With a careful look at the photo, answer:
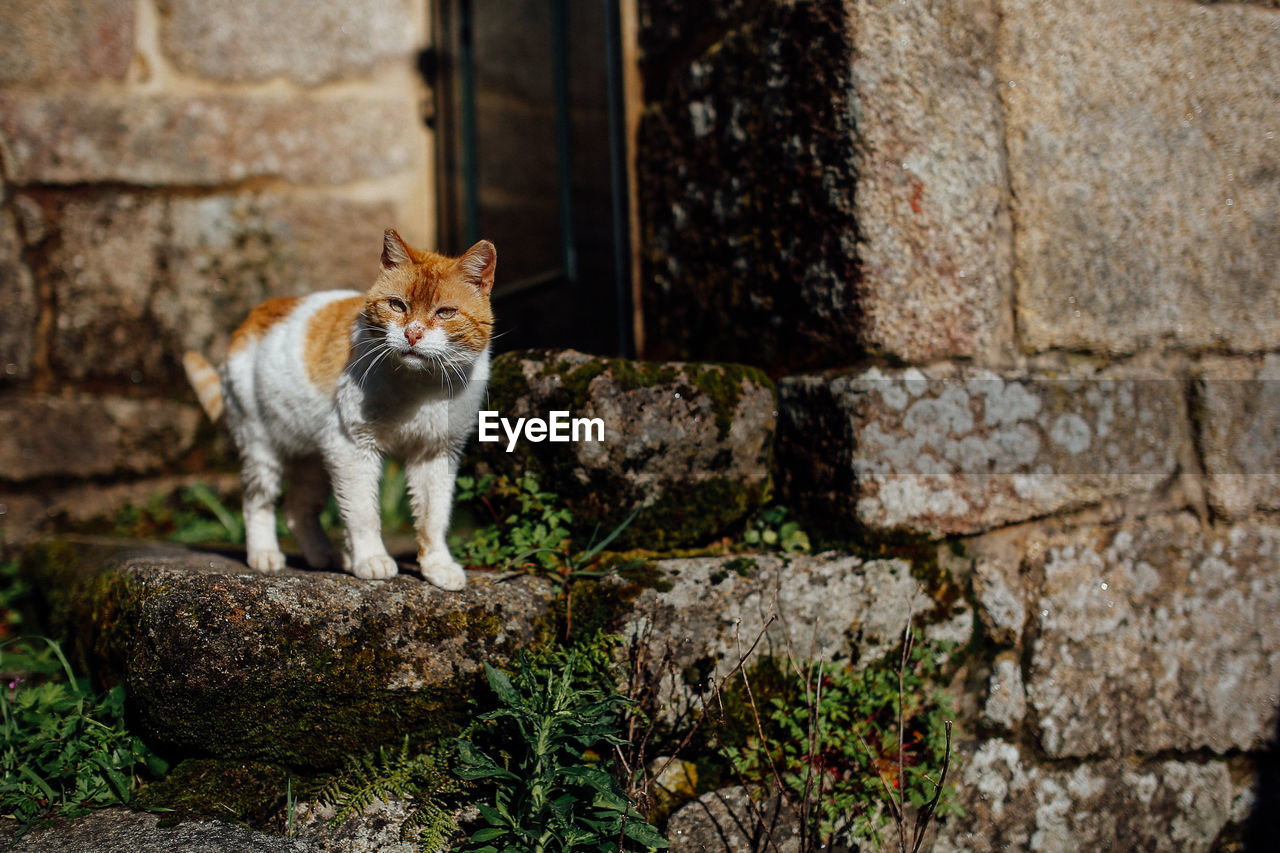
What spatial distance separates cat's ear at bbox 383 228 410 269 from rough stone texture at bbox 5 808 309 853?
1.08 meters

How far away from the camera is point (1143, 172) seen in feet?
7.39

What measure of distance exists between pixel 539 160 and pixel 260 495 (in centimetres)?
169

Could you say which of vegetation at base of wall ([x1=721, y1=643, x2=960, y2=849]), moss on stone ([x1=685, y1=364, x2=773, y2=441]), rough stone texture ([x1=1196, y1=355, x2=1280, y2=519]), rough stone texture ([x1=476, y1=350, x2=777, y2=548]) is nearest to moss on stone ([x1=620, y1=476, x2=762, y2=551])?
rough stone texture ([x1=476, y1=350, x2=777, y2=548])

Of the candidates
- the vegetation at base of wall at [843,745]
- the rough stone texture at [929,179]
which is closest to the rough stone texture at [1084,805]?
the vegetation at base of wall at [843,745]

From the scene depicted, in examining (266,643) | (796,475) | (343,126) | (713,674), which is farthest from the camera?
(343,126)

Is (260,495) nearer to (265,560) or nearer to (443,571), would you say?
(265,560)

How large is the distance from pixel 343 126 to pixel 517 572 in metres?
2.46

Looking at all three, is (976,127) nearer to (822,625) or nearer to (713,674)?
(822,625)

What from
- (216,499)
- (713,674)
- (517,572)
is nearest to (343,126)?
(216,499)

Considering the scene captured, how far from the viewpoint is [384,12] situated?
348 centimetres

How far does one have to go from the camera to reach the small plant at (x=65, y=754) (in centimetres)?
156

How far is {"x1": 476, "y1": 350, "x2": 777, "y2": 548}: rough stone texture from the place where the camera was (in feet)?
6.14

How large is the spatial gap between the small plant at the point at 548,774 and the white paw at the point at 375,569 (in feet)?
1.11

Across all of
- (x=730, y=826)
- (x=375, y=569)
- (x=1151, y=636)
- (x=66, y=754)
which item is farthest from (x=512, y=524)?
(x=1151, y=636)
